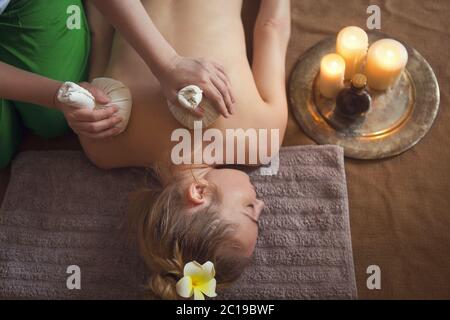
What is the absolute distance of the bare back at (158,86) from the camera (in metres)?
0.92

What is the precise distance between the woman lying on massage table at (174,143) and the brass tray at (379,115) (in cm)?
10

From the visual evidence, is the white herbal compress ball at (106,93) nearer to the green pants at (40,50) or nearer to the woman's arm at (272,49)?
the green pants at (40,50)

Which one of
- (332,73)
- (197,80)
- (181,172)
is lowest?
(181,172)

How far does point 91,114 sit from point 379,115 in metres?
0.68

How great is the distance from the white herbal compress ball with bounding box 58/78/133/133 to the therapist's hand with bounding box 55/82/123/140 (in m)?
0.01

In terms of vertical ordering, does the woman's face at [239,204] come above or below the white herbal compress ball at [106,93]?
below

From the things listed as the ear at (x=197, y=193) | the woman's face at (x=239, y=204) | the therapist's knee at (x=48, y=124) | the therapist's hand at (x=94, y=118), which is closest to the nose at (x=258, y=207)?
the woman's face at (x=239, y=204)

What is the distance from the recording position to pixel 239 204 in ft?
2.83

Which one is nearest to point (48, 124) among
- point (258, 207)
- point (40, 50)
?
point (40, 50)

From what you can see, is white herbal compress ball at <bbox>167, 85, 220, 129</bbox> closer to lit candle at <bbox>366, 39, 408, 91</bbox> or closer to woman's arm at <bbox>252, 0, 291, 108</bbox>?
woman's arm at <bbox>252, 0, 291, 108</bbox>

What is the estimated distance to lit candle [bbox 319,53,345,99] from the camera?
1010 mm

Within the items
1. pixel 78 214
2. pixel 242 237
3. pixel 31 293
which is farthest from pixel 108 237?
pixel 242 237

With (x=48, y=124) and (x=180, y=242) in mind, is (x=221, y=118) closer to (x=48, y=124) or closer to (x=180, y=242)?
(x=180, y=242)
